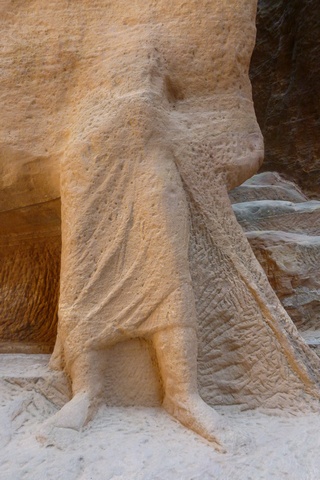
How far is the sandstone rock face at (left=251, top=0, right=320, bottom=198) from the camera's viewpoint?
244 inches

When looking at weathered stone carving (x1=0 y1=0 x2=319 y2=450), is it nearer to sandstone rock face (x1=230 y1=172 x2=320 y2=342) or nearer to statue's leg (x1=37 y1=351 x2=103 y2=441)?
statue's leg (x1=37 y1=351 x2=103 y2=441)

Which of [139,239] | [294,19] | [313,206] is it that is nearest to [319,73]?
[294,19]

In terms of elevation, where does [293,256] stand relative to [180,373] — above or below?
above

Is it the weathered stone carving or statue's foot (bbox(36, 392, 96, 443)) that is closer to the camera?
statue's foot (bbox(36, 392, 96, 443))

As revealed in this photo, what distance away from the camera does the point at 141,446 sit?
1.94 meters

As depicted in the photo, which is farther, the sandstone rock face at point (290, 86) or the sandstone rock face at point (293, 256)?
the sandstone rock face at point (290, 86)

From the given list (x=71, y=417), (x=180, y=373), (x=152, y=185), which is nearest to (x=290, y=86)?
(x=152, y=185)

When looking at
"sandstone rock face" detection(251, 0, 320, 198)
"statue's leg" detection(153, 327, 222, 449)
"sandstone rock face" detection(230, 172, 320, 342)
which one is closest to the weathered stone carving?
"statue's leg" detection(153, 327, 222, 449)

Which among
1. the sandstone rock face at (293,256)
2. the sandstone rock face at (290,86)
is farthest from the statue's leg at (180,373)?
the sandstone rock face at (290,86)

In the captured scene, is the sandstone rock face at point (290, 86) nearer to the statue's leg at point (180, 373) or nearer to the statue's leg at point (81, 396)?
the statue's leg at point (180, 373)

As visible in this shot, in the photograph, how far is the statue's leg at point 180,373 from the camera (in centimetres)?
211

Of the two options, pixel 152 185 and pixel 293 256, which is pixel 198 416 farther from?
pixel 293 256

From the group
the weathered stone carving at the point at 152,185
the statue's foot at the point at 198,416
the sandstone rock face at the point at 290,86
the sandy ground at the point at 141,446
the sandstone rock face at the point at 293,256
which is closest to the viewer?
the sandy ground at the point at 141,446

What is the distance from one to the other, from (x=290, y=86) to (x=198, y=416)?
524 centimetres
